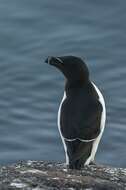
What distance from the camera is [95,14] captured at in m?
25.7

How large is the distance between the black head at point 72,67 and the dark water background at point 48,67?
6299 mm

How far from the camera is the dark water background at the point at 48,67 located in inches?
794

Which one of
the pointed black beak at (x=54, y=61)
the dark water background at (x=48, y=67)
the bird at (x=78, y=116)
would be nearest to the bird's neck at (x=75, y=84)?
the bird at (x=78, y=116)

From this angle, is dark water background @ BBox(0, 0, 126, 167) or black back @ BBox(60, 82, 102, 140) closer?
black back @ BBox(60, 82, 102, 140)

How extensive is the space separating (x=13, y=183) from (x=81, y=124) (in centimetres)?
195

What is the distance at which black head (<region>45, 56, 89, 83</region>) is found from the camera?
Result: 1268cm

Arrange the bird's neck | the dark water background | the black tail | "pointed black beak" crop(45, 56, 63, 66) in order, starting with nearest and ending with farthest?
the black tail
"pointed black beak" crop(45, 56, 63, 66)
the bird's neck
the dark water background

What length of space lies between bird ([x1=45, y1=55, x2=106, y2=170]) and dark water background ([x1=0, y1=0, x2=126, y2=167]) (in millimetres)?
6365

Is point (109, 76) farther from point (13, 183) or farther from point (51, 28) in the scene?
point (13, 183)

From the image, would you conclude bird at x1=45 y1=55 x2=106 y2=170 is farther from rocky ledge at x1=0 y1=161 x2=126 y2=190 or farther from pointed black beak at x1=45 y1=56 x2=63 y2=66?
rocky ledge at x1=0 y1=161 x2=126 y2=190

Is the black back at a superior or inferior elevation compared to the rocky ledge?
superior

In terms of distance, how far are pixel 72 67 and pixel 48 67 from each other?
403 inches

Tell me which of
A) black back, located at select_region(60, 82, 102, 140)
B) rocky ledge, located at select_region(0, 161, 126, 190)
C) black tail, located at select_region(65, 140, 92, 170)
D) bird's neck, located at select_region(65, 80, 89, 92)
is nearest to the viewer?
rocky ledge, located at select_region(0, 161, 126, 190)

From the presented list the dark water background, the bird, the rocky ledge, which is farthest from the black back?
the dark water background
